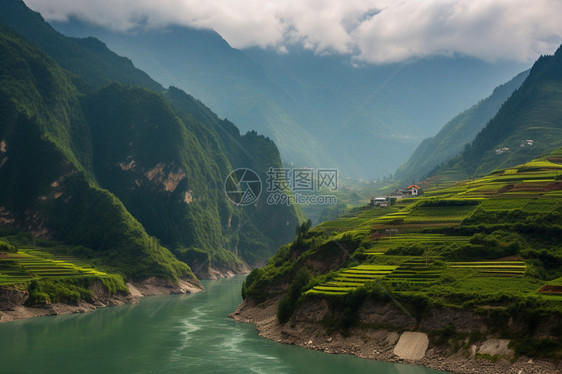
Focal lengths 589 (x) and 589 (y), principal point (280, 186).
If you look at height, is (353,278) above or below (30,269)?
above

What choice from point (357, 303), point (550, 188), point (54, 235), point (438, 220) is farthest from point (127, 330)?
point (54, 235)

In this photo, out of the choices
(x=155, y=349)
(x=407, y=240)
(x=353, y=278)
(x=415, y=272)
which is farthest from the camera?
(x=407, y=240)

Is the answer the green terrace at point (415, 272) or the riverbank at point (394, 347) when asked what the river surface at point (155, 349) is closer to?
the riverbank at point (394, 347)

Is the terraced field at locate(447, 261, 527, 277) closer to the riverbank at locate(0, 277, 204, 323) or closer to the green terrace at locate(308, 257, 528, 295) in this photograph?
the green terrace at locate(308, 257, 528, 295)

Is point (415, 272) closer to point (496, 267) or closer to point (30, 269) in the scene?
point (496, 267)

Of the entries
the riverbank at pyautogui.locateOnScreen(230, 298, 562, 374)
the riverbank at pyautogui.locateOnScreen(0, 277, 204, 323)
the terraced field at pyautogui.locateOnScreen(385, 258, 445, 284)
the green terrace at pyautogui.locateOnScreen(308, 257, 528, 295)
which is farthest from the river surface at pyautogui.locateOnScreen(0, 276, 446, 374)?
the terraced field at pyautogui.locateOnScreen(385, 258, 445, 284)

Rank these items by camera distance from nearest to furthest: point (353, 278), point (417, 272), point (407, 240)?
1. point (417, 272)
2. point (353, 278)
3. point (407, 240)

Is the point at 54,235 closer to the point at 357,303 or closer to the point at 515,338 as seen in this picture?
the point at 357,303

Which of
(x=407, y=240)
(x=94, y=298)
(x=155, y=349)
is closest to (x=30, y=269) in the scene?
(x=94, y=298)

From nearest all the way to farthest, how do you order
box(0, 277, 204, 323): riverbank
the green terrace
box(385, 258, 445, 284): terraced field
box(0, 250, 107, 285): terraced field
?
1. the green terrace
2. box(385, 258, 445, 284): terraced field
3. box(0, 277, 204, 323): riverbank
4. box(0, 250, 107, 285): terraced field
